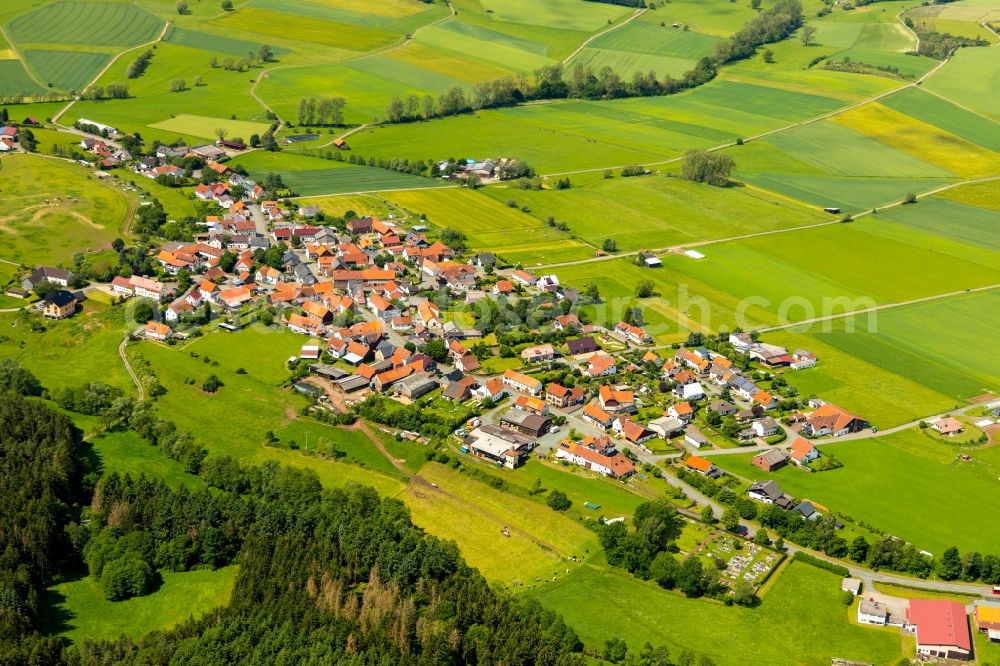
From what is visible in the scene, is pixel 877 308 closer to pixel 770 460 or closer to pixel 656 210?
pixel 656 210

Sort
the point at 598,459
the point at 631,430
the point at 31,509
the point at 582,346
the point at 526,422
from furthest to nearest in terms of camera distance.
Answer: the point at 582,346
the point at 631,430
the point at 526,422
the point at 598,459
the point at 31,509

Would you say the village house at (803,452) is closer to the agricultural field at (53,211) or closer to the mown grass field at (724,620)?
the mown grass field at (724,620)

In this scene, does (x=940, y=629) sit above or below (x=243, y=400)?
above

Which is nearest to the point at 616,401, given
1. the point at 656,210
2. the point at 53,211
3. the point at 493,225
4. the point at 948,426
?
the point at 948,426

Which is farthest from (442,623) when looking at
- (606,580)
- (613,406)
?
(613,406)

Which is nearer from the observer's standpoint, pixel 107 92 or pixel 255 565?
pixel 255 565

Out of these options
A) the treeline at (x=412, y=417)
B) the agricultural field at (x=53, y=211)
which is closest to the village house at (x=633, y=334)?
the treeline at (x=412, y=417)
